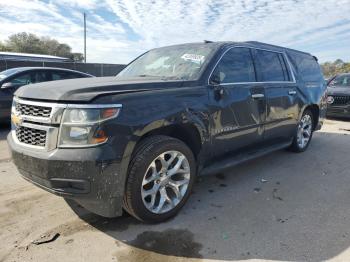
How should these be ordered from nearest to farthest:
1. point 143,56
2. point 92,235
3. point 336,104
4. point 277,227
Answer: point 92,235 < point 277,227 < point 143,56 < point 336,104

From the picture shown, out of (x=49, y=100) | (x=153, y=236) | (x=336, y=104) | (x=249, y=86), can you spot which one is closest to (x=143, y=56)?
(x=249, y=86)

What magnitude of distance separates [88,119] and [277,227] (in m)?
2.10

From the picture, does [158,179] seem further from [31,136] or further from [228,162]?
[31,136]

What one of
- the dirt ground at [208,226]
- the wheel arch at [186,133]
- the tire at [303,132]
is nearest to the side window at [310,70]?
the tire at [303,132]

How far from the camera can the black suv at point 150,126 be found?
2.80 m

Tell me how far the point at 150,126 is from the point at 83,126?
619mm

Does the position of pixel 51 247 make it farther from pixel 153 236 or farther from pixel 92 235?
pixel 153 236

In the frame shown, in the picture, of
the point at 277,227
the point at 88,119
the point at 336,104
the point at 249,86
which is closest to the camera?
the point at 88,119

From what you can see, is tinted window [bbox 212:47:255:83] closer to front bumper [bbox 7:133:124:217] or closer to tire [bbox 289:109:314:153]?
front bumper [bbox 7:133:124:217]

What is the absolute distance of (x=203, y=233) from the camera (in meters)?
3.22

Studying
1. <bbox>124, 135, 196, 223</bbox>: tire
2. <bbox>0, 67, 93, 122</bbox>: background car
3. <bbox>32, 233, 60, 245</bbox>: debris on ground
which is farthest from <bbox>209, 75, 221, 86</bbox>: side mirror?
<bbox>0, 67, 93, 122</bbox>: background car

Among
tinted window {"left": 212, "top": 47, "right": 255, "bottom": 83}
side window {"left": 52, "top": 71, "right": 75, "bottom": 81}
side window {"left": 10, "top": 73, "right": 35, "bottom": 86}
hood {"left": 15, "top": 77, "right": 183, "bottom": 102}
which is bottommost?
side window {"left": 10, "top": 73, "right": 35, "bottom": 86}

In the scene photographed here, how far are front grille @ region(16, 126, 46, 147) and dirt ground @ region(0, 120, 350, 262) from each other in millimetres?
836

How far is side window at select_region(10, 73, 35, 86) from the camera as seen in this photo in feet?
25.5
